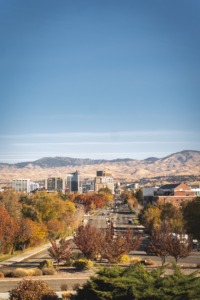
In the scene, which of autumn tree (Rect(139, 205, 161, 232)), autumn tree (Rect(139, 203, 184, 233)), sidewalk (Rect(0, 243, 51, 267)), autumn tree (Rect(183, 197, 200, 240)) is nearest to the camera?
sidewalk (Rect(0, 243, 51, 267))

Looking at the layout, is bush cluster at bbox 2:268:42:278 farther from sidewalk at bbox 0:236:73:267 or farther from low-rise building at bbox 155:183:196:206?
low-rise building at bbox 155:183:196:206

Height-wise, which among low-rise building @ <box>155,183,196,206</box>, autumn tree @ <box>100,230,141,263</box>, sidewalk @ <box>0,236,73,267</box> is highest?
low-rise building @ <box>155,183,196,206</box>

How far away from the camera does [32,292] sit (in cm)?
1945

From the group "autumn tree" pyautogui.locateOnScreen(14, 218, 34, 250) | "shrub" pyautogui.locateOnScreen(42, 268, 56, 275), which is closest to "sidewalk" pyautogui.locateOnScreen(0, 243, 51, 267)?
"autumn tree" pyautogui.locateOnScreen(14, 218, 34, 250)

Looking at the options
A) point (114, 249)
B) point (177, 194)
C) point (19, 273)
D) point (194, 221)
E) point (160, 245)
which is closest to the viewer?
point (19, 273)

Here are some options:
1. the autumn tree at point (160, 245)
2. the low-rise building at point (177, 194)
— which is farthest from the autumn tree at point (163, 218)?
the low-rise building at point (177, 194)

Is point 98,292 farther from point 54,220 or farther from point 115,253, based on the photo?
point 54,220

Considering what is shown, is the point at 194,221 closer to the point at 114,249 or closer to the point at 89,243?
the point at 89,243

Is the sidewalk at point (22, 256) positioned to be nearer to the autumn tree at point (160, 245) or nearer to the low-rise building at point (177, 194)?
the autumn tree at point (160, 245)

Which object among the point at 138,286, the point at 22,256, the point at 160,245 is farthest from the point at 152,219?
the point at 138,286

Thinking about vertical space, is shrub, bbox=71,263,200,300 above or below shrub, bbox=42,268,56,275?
above

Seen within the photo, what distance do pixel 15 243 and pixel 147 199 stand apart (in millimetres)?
77003

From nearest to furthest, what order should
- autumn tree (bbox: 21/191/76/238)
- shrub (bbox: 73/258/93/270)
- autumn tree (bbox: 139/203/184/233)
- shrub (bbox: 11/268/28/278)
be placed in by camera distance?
shrub (bbox: 11/268/28/278) < shrub (bbox: 73/258/93/270) < autumn tree (bbox: 139/203/184/233) < autumn tree (bbox: 21/191/76/238)

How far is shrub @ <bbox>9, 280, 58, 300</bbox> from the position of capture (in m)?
19.4
